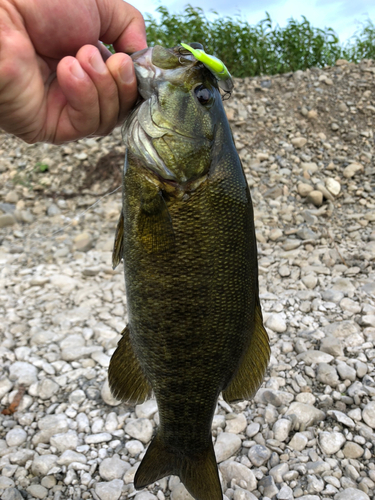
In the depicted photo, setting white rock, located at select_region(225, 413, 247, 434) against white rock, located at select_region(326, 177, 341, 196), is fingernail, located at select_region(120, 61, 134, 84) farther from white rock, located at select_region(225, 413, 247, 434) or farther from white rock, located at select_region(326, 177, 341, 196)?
white rock, located at select_region(326, 177, 341, 196)

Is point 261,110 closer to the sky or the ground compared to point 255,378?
closer to the ground

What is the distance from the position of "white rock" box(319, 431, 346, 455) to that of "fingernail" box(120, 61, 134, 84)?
7.82 ft

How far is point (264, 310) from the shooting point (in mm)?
4152

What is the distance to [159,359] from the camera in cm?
190

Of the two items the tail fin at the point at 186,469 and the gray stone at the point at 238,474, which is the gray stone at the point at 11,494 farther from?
the gray stone at the point at 238,474

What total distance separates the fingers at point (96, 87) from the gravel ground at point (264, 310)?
2.02m

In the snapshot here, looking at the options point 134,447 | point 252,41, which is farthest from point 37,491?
point 252,41

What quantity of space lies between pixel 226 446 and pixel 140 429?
590mm

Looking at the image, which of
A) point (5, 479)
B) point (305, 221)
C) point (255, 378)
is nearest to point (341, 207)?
point (305, 221)

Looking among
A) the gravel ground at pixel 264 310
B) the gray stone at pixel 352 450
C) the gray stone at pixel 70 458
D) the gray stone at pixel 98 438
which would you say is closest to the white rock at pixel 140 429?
the gravel ground at pixel 264 310

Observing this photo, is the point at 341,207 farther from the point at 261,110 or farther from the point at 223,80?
the point at 223,80

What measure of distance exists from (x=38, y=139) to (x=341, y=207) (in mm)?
4817

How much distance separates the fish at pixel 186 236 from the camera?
1.72 meters

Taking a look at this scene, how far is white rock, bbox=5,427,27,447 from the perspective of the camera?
114 inches
